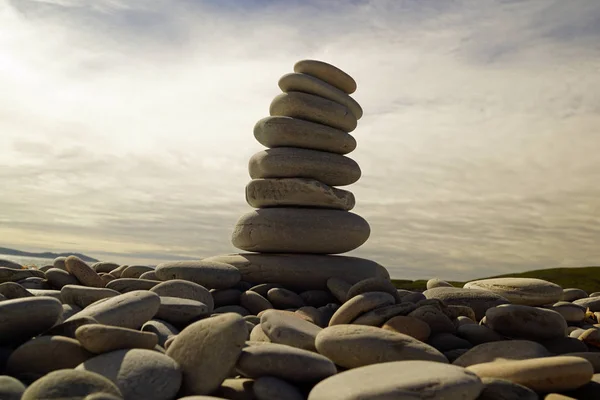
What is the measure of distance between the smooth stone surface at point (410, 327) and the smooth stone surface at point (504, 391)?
196cm

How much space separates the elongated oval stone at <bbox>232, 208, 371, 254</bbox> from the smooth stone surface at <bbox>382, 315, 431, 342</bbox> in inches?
184

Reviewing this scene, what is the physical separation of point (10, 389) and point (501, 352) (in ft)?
15.4

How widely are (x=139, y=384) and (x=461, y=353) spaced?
3.72m

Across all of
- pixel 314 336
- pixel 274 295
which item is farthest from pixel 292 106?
pixel 314 336

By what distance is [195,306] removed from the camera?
7.23 meters

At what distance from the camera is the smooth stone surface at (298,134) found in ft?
39.7

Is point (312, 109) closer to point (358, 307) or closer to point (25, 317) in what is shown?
point (358, 307)

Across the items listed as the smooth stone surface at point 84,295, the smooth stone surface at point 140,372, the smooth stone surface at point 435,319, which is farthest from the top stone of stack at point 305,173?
the smooth stone surface at point 140,372

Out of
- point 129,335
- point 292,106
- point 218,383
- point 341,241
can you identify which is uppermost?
point 292,106

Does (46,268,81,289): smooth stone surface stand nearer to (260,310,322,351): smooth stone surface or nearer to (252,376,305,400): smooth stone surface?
(260,310,322,351): smooth stone surface

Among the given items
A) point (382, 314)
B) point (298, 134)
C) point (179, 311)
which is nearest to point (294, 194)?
point (298, 134)

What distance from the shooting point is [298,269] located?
11.3 m

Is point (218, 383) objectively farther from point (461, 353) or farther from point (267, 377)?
point (461, 353)

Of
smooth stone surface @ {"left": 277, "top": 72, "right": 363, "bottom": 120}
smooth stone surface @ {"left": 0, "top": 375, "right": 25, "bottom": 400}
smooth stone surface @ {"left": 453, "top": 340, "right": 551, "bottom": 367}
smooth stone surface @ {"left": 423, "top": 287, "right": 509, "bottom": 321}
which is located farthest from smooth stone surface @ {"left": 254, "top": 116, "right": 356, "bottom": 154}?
smooth stone surface @ {"left": 0, "top": 375, "right": 25, "bottom": 400}
